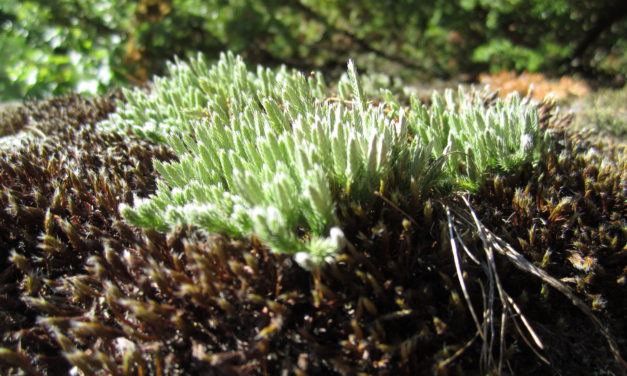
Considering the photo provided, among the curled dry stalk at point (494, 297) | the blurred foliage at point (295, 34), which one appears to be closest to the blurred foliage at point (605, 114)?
the blurred foliage at point (295, 34)

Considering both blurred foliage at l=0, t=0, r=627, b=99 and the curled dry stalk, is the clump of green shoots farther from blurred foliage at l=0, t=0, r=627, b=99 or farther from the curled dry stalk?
blurred foliage at l=0, t=0, r=627, b=99

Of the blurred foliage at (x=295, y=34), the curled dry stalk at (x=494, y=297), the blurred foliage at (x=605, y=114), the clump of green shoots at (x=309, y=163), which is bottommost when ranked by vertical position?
the curled dry stalk at (x=494, y=297)

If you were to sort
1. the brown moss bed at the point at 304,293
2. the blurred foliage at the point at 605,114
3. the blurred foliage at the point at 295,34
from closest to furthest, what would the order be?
the brown moss bed at the point at 304,293, the blurred foliage at the point at 605,114, the blurred foliage at the point at 295,34

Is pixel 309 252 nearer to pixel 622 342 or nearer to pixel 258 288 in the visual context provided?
pixel 258 288

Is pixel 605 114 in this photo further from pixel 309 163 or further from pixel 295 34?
pixel 295 34

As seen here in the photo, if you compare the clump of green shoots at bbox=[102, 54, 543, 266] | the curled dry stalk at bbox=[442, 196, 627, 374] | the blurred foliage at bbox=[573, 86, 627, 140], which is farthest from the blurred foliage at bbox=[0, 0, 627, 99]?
the curled dry stalk at bbox=[442, 196, 627, 374]

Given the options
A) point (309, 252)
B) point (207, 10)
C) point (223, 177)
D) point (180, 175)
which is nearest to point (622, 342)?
point (309, 252)

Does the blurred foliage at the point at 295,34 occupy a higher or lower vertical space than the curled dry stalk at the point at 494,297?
higher

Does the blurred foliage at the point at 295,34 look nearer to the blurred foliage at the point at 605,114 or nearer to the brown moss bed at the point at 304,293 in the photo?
the blurred foliage at the point at 605,114
